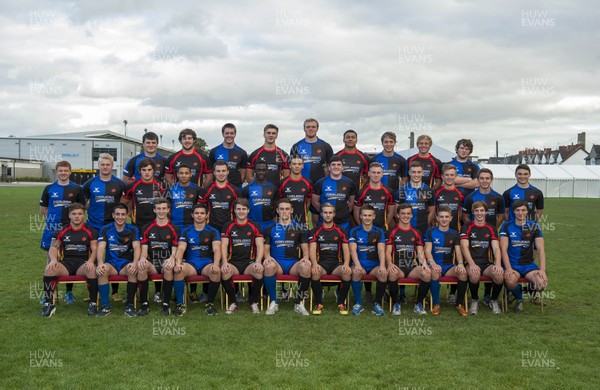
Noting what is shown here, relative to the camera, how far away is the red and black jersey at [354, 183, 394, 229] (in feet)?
23.6

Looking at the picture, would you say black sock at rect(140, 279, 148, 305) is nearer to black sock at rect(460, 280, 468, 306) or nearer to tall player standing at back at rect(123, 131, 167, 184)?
tall player standing at back at rect(123, 131, 167, 184)

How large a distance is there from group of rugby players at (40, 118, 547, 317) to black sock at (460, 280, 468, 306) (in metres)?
0.03

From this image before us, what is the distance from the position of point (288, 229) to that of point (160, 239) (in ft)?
5.45

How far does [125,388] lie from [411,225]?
4341mm

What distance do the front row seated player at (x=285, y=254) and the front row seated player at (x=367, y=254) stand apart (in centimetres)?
61

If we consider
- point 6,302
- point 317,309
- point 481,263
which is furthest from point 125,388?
point 481,263

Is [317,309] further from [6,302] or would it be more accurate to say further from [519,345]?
[6,302]

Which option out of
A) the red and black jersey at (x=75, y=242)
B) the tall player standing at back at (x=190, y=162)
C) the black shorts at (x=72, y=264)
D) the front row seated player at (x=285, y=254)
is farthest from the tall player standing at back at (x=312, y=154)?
the black shorts at (x=72, y=264)

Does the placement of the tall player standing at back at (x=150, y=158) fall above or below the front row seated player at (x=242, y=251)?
above

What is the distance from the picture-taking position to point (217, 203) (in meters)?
7.11

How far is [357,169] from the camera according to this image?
307 inches

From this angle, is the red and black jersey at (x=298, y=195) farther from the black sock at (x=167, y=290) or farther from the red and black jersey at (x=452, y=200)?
the black sock at (x=167, y=290)

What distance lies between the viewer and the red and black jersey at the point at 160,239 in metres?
6.59

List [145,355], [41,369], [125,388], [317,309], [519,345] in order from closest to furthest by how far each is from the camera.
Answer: [125,388], [41,369], [145,355], [519,345], [317,309]
